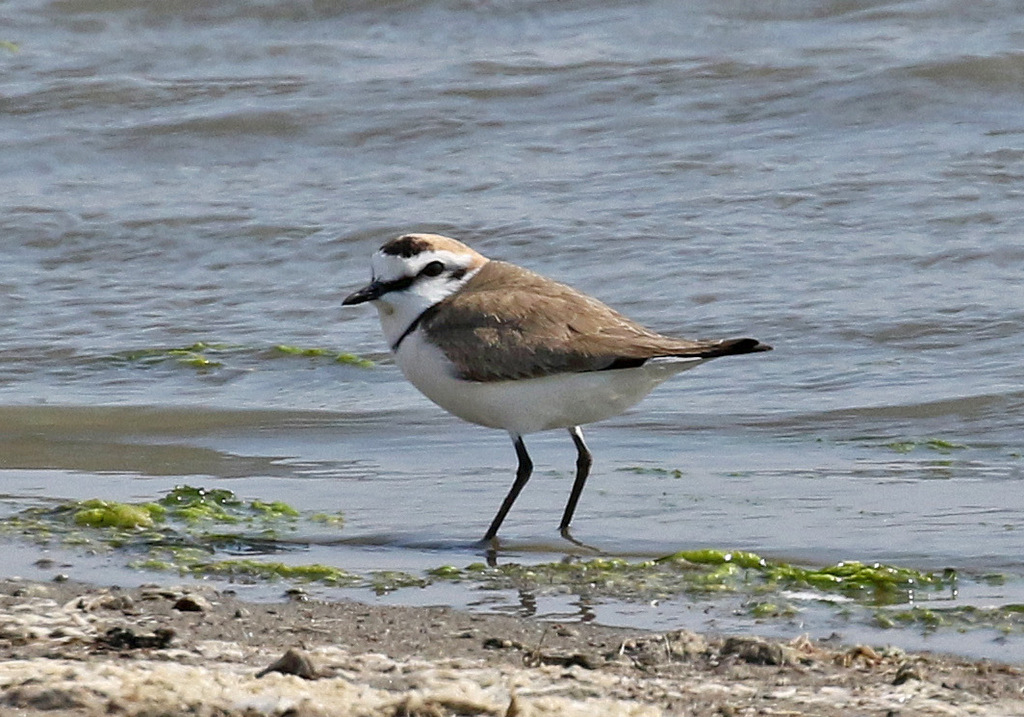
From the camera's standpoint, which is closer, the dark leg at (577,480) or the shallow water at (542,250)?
the dark leg at (577,480)

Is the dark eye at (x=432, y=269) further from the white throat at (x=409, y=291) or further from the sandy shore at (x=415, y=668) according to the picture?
the sandy shore at (x=415, y=668)

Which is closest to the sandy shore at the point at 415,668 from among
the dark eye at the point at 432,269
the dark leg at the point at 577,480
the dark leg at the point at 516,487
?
the dark leg at the point at 516,487

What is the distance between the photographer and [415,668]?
3.99 meters

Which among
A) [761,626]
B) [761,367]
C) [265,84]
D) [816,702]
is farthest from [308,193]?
[816,702]

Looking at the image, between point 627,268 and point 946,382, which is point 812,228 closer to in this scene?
point 627,268

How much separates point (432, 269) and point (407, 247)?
0.11 meters

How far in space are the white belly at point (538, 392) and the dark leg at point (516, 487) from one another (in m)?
0.11

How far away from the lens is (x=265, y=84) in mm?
12719

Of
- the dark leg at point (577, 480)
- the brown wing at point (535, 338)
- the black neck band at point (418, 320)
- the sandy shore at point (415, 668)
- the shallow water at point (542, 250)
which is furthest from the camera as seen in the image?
the shallow water at point (542, 250)

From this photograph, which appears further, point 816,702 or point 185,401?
point 185,401

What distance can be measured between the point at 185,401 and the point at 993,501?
11.3 feet

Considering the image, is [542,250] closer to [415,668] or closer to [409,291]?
[409,291]

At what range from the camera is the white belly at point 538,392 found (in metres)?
5.69

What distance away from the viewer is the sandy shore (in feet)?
12.0
